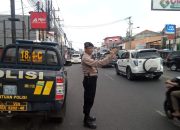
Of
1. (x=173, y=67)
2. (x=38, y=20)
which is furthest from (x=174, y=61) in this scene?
(x=38, y=20)

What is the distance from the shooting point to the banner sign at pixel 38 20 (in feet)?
136

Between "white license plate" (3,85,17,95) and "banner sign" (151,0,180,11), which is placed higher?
"banner sign" (151,0,180,11)

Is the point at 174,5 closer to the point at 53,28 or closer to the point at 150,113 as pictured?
the point at 53,28

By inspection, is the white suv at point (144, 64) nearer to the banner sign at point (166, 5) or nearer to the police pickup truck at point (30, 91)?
the police pickup truck at point (30, 91)

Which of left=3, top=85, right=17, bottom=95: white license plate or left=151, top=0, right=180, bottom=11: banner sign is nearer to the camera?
left=3, top=85, right=17, bottom=95: white license plate

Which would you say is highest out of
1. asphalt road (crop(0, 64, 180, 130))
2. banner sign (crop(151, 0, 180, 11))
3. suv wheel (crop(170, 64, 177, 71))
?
banner sign (crop(151, 0, 180, 11))

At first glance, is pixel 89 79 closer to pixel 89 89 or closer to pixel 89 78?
pixel 89 78

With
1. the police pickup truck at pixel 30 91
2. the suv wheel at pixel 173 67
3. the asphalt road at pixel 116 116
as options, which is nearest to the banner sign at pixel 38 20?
the suv wheel at pixel 173 67

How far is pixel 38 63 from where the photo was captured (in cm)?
760

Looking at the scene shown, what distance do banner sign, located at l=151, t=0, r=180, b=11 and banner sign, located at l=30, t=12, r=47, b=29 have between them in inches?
534

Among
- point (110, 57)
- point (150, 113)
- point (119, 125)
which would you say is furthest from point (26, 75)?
point (150, 113)

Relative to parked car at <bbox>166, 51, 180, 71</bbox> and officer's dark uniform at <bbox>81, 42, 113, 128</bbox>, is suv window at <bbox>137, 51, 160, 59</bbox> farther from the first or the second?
officer's dark uniform at <bbox>81, 42, 113, 128</bbox>

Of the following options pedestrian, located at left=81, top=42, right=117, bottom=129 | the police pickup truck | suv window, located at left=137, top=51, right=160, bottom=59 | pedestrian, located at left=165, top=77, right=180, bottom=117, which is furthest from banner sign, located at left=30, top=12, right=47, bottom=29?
the police pickup truck

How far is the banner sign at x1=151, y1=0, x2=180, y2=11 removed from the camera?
36.9 metres
